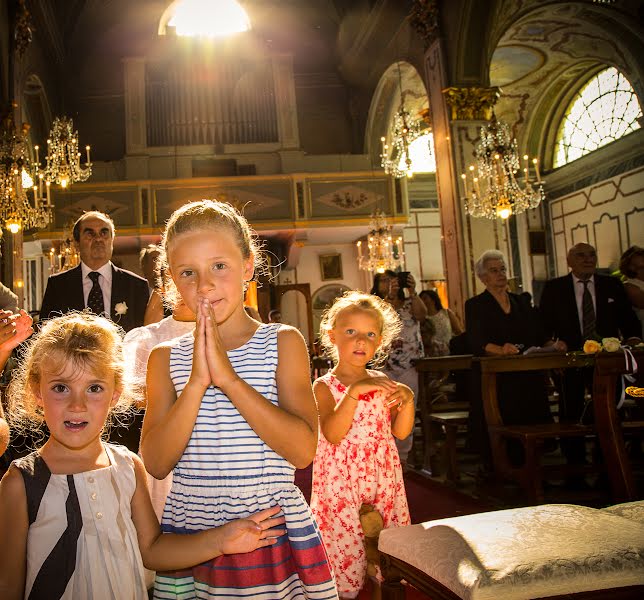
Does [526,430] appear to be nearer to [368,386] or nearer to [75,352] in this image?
[368,386]

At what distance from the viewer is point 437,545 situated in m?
1.70

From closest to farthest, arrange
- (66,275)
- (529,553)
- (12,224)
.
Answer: (529,553)
(66,275)
(12,224)

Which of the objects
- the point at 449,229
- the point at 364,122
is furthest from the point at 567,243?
the point at 449,229

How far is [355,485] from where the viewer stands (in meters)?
2.72

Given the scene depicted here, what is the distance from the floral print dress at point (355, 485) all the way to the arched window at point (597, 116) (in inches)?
451

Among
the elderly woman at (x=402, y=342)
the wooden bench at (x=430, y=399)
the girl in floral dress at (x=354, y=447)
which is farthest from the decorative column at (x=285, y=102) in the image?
the girl in floral dress at (x=354, y=447)

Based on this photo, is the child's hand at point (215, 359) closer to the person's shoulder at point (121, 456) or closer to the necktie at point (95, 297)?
the person's shoulder at point (121, 456)

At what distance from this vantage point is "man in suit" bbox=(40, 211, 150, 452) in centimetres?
354

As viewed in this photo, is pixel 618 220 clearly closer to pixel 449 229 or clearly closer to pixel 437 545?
pixel 449 229

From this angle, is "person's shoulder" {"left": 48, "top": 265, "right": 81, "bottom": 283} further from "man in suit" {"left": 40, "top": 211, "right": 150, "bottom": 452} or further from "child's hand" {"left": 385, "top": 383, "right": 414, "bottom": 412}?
→ "child's hand" {"left": 385, "top": 383, "right": 414, "bottom": 412}

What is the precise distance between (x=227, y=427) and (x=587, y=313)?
4528mm

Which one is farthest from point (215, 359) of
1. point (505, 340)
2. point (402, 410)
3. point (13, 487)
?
point (505, 340)

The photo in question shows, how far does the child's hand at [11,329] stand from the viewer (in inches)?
78.3

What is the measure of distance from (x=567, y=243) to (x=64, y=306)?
13338mm
